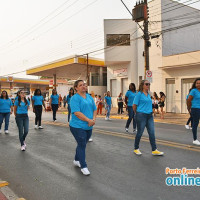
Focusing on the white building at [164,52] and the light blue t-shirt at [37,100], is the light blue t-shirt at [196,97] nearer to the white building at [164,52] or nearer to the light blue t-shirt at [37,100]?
the light blue t-shirt at [37,100]

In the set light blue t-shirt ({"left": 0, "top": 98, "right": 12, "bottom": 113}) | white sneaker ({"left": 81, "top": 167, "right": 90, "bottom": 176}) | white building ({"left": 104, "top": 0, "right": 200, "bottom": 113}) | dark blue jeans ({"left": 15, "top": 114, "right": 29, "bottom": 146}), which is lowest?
white sneaker ({"left": 81, "top": 167, "right": 90, "bottom": 176})

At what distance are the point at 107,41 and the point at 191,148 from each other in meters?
18.6

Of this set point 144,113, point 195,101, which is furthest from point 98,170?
point 195,101

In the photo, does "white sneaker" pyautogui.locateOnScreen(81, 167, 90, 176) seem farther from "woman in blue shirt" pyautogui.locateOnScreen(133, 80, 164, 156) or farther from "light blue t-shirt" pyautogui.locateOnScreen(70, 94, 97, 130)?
"woman in blue shirt" pyautogui.locateOnScreen(133, 80, 164, 156)

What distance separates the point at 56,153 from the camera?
5848 millimetres

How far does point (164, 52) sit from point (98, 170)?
16609mm

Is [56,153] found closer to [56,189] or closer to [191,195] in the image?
[56,189]

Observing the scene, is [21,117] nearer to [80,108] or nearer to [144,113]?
[80,108]

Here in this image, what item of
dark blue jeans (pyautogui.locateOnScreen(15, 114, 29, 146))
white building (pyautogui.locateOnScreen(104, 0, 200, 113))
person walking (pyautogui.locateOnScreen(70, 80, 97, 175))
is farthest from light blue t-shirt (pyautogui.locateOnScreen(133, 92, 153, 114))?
white building (pyautogui.locateOnScreen(104, 0, 200, 113))

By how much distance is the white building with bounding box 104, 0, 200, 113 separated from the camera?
57.2 feet

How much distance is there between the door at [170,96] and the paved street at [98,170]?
11.7m

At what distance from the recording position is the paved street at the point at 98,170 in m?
3.45

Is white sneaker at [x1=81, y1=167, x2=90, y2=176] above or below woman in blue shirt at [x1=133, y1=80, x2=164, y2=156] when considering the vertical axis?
below

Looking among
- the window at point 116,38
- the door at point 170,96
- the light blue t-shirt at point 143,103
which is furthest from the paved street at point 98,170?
the window at point 116,38
